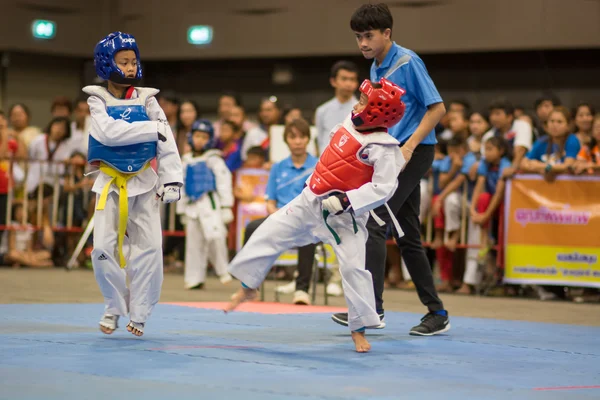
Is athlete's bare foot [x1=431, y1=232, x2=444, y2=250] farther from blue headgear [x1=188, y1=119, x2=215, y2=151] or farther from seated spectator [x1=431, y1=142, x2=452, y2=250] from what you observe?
blue headgear [x1=188, y1=119, x2=215, y2=151]

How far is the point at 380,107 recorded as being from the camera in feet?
14.7

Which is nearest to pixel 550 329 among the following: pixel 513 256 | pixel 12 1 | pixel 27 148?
pixel 513 256

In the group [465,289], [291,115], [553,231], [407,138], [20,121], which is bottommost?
[465,289]

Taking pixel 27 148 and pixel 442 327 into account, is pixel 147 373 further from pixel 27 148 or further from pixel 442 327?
pixel 27 148

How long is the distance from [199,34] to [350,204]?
11.2 metres

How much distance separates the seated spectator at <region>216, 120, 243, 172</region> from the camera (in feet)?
35.0

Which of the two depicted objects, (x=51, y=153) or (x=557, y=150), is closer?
(x=557, y=150)

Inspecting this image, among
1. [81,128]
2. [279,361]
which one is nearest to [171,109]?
[81,128]

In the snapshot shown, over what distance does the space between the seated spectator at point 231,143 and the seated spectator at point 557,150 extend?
3.46 meters

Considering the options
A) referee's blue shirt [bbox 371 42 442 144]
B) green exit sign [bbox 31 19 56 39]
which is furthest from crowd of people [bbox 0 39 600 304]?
green exit sign [bbox 31 19 56 39]

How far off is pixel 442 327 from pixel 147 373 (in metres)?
2.23

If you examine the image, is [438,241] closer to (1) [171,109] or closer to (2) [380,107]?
(1) [171,109]

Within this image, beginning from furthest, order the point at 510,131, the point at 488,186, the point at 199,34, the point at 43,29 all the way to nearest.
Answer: the point at 43,29 → the point at 199,34 → the point at 510,131 → the point at 488,186

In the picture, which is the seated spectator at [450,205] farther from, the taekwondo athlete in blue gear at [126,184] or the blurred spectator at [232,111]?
the taekwondo athlete in blue gear at [126,184]
